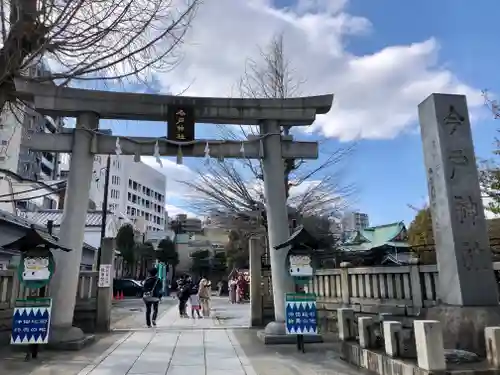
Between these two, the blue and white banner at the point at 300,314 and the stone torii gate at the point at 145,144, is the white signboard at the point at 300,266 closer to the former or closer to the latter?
the blue and white banner at the point at 300,314

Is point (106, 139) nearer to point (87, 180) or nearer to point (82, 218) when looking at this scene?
point (87, 180)

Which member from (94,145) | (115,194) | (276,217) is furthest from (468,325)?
(115,194)

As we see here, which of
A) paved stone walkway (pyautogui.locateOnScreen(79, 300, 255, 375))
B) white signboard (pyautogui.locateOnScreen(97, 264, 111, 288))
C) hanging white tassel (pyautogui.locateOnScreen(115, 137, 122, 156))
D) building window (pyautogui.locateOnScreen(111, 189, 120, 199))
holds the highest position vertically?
building window (pyautogui.locateOnScreen(111, 189, 120, 199))

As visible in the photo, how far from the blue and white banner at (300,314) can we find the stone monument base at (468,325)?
278 cm

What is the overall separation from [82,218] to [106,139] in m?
2.17

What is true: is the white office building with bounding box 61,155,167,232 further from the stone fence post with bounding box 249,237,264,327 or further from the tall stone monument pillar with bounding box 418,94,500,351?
the tall stone monument pillar with bounding box 418,94,500,351

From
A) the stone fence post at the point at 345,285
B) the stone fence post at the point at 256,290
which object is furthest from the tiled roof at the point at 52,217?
the stone fence post at the point at 345,285

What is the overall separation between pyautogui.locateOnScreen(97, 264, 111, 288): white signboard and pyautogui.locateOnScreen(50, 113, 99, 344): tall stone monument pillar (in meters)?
2.76

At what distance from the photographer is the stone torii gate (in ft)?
31.9

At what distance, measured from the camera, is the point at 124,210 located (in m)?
78.6

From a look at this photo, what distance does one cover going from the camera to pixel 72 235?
9.80 meters

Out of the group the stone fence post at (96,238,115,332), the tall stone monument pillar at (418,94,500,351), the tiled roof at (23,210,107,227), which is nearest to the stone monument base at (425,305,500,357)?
the tall stone monument pillar at (418,94,500,351)

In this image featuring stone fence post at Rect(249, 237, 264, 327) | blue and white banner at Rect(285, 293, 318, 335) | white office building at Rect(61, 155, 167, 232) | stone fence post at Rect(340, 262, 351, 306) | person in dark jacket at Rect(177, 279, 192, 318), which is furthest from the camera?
→ white office building at Rect(61, 155, 167, 232)

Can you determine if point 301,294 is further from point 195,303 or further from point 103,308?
point 195,303
